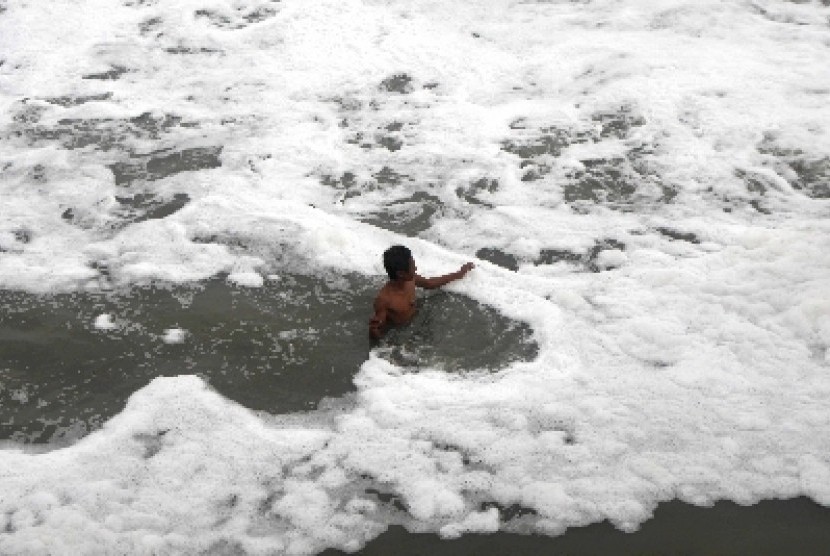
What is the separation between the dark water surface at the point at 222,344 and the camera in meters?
3.67

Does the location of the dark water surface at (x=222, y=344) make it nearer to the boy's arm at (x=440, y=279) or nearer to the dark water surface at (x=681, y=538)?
the boy's arm at (x=440, y=279)

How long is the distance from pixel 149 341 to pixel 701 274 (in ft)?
10.1

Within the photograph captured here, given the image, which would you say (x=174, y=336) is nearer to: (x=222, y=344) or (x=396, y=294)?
(x=222, y=344)

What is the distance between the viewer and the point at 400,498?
10.2 ft

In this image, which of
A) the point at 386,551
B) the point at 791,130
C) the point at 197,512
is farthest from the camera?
the point at 791,130

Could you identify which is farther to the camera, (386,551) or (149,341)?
(149,341)

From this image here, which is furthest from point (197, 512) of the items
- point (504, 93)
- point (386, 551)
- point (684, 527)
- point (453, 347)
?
point (504, 93)

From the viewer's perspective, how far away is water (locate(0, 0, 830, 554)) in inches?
124

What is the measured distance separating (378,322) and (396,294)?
196 millimetres

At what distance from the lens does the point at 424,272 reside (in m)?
4.50

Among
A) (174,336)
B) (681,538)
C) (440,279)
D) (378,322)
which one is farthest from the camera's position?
(440,279)

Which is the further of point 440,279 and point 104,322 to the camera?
point 440,279

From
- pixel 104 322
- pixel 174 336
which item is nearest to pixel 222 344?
pixel 174 336

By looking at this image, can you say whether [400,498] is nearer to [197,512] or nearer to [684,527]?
→ [197,512]
